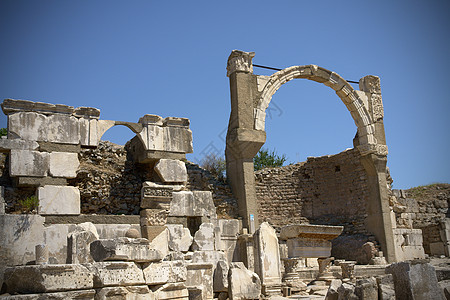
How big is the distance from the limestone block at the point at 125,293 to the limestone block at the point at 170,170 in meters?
5.84

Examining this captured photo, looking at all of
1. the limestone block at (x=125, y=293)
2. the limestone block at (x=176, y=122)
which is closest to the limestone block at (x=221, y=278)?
the limestone block at (x=125, y=293)

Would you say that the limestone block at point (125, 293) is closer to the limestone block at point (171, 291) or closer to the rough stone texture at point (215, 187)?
the limestone block at point (171, 291)

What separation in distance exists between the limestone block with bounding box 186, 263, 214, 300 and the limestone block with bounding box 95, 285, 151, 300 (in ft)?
6.31

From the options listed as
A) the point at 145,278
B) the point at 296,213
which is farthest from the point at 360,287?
the point at 296,213

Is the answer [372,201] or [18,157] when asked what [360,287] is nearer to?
[18,157]

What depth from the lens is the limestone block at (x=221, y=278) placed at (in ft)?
26.9

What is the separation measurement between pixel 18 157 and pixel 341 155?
11184 millimetres

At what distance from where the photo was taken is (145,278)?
6379mm

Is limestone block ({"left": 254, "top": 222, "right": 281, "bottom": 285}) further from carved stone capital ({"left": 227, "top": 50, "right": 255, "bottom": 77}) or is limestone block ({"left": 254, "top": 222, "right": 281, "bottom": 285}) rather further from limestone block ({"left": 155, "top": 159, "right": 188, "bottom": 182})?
carved stone capital ({"left": 227, "top": 50, "right": 255, "bottom": 77})

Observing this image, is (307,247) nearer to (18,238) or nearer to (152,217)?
(152,217)

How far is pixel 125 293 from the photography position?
6016 millimetres

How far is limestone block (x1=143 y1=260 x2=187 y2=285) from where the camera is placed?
645 cm

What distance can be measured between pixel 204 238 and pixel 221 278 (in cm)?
306

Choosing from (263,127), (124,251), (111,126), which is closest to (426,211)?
(263,127)
